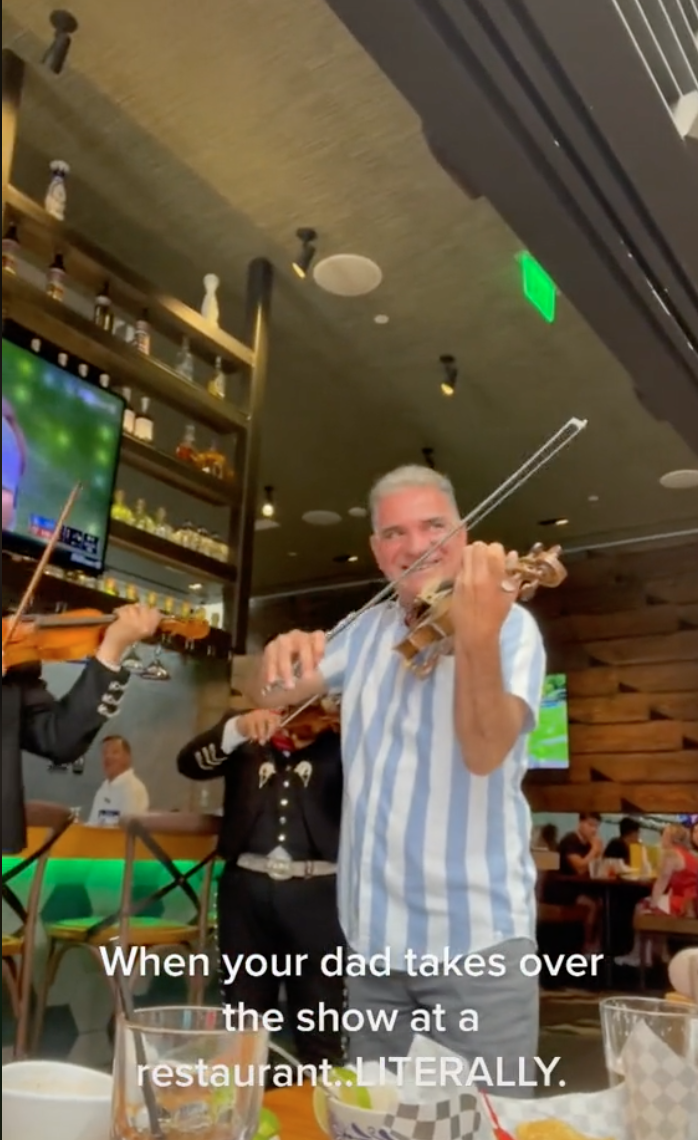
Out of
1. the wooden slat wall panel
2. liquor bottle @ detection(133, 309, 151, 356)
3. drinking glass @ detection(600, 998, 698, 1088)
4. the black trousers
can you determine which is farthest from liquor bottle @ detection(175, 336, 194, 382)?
the wooden slat wall panel

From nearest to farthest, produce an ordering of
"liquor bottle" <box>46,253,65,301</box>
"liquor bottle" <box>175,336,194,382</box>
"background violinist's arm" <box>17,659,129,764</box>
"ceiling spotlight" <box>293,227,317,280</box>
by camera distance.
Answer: "background violinist's arm" <box>17,659,129,764</box>
"liquor bottle" <box>46,253,65,301</box>
"ceiling spotlight" <box>293,227,317,280</box>
"liquor bottle" <box>175,336,194,382</box>

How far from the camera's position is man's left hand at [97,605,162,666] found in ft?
5.45

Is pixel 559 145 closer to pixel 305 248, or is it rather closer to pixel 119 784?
pixel 305 248

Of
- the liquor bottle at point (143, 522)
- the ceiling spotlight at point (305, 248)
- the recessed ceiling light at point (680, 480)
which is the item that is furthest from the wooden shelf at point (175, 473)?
the recessed ceiling light at point (680, 480)

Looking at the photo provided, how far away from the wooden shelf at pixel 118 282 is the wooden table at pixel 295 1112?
206 cm

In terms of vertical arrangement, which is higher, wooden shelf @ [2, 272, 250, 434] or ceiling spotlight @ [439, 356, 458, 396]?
ceiling spotlight @ [439, 356, 458, 396]

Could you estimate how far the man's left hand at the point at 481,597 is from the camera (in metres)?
0.95

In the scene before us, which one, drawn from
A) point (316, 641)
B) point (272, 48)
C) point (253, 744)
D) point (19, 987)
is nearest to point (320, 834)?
point (253, 744)

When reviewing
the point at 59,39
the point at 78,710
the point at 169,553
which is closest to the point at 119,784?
the point at 169,553

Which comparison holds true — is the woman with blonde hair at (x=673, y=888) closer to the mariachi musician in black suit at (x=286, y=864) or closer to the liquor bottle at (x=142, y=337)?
the mariachi musician in black suit at (x=286, y=864)

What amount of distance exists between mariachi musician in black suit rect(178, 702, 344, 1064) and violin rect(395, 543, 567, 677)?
0.84 metres

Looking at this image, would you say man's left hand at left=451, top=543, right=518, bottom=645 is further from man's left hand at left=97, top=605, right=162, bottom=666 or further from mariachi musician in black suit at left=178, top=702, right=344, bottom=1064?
mariachi musician in black suit at left=178, top=702, right=344, bottom=1064

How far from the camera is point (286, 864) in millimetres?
2131

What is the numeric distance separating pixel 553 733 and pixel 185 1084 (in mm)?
5789
